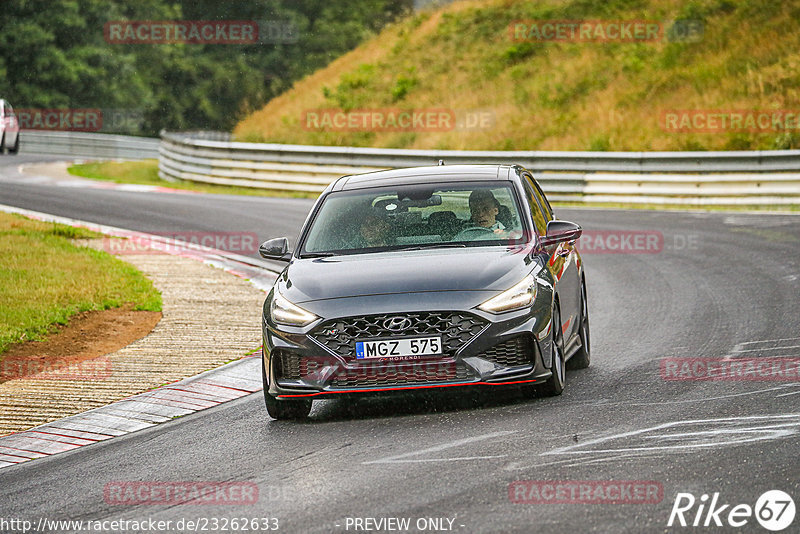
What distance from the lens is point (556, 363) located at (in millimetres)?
8008

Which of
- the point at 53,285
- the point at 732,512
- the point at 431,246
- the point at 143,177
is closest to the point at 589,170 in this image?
the point at 53,285

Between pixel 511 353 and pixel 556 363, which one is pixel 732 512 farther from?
pixel 556 363

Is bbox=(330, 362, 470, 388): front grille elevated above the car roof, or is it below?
below

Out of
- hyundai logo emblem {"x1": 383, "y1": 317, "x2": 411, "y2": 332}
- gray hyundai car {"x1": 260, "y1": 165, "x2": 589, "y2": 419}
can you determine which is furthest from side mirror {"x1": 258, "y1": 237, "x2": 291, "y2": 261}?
hyundai logo emblem {"x1": 383, "y1": 317, "x2": 411, "y2": 332}

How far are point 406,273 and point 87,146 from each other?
44.4 meters

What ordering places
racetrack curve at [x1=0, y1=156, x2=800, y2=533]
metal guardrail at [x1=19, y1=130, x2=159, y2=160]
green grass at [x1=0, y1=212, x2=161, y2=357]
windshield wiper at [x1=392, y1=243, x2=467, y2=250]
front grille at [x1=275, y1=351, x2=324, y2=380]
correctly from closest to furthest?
racetrack curve at [x1=0, y1=156, x2=800, y2=533]
front grille at [x1=275, y1=351, x2=324, y2=380]
windshield wiper at [x1=392, y1=243, x2=467, y2=250]
green grass at [x1=0, y1=212, x2=161, y2=357]
metal guardrail at [x1=19, y1=130, x2=159, y2=160]

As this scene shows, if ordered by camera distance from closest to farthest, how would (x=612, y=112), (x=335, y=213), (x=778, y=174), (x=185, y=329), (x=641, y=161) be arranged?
1. (x=335, y=213)
2. (x=185, y=329)
3. (x=778, y=174)
4. (x=641, y=161)
5. (x=612, y=112)

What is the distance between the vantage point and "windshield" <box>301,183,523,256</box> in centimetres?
870

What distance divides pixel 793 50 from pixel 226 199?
1618 centimetres

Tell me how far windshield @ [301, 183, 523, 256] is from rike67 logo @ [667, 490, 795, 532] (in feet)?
11.1

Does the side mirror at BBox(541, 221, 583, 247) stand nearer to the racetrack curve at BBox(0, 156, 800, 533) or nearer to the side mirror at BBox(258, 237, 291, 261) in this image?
the racetrack curve at BBox(0, 156, 800, 533)

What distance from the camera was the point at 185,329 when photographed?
11.9 metres

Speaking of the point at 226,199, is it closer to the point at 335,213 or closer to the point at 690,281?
the point at 690,281

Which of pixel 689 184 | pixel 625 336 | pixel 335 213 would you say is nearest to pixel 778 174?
pixel 689 184
